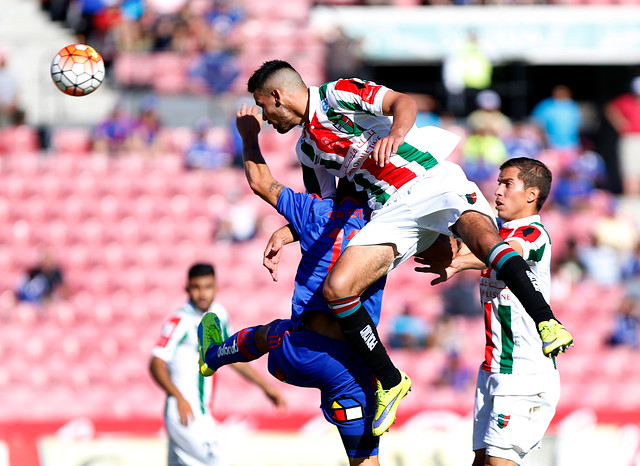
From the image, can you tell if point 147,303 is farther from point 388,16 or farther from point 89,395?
point 388,16

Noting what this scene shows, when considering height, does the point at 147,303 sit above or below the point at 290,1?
below

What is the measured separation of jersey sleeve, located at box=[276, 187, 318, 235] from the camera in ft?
19.6

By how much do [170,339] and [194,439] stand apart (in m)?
0.79

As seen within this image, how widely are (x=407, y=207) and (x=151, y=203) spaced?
31.4 feet

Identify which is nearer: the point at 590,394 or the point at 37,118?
the point at 590,394

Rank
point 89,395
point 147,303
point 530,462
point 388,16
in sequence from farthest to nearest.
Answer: point 388,16
point 147,303
point 89,395
point 530,462

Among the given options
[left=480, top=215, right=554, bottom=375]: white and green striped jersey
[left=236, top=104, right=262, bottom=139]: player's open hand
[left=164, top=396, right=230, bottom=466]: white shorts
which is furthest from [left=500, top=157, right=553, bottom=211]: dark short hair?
[left=164, top=396, right=230, bottom=466]: white shorts

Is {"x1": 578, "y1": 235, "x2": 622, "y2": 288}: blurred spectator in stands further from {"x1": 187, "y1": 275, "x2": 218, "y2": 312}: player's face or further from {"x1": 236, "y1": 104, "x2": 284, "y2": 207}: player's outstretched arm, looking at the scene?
{"x1": 236, "y1": 104, "x2": 284, "y2": 207}: player's outstretched arm

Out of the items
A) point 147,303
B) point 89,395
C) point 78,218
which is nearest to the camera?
point 89,395

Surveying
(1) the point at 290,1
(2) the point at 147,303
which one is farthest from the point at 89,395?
(1) the point at 290,1

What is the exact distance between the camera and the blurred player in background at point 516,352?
597cm

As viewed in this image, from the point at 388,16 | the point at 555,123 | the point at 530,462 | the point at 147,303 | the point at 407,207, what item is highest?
the point at 388,16

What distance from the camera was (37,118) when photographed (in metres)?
16.4

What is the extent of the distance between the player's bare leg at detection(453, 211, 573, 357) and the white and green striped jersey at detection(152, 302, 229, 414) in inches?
111
